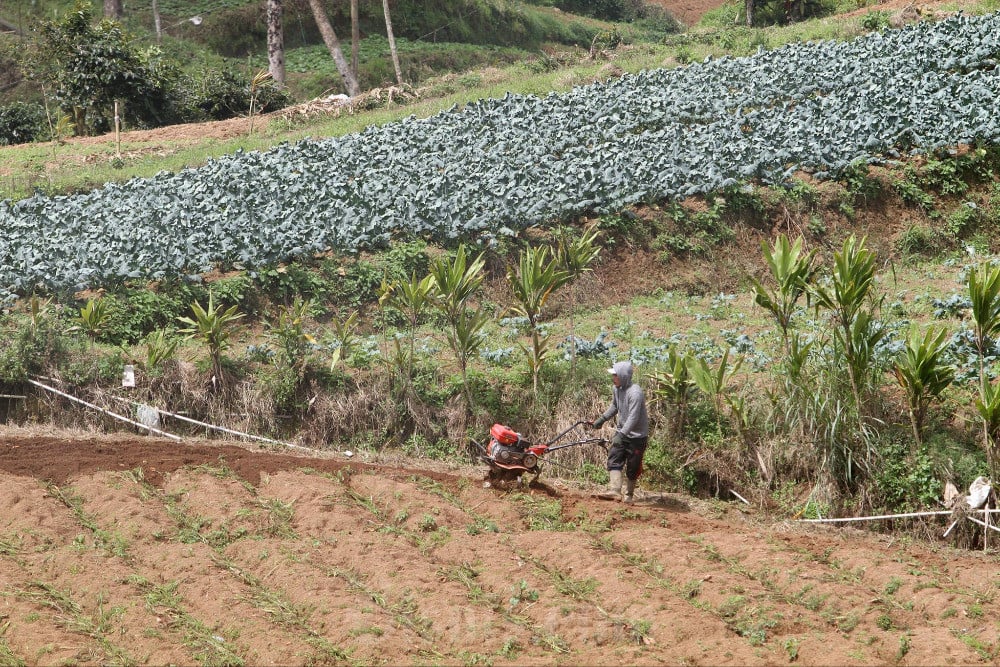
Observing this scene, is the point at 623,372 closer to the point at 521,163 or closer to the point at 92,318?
the point at 92,318

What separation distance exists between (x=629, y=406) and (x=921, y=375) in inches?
99.3

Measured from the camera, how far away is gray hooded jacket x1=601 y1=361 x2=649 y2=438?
9.91m

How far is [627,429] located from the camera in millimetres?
9906

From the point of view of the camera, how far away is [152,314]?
1366 cm

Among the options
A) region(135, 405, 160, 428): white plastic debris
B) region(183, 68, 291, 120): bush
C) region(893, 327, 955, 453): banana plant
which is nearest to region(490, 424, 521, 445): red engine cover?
region(893, 327, 955, 453): banana plant

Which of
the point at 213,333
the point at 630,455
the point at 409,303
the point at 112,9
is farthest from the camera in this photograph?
the point at 112,9

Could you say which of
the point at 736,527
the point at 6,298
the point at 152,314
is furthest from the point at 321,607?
the point at 6,298

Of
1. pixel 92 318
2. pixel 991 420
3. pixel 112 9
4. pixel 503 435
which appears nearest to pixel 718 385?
pixel 503 435

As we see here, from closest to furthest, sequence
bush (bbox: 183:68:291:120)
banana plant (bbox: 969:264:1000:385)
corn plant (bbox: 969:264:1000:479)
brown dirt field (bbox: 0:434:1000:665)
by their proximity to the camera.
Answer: brown dirt field (bbox: 0:434:1000:665)
corn plant (bbox: 969:264:1000:479)
banana plant (bbox: 969:264:1000:385)
bush (bbox: 183:68:291:120)

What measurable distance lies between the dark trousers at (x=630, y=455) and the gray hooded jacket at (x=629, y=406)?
7 cm

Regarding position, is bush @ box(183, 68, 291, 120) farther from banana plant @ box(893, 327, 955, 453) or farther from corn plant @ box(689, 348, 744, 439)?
banana plant @ box(893, 327, 955, 453)

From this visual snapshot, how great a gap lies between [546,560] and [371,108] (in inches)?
682

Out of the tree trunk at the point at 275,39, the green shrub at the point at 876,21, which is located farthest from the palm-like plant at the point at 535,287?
the tree trunk at the point at 275,39

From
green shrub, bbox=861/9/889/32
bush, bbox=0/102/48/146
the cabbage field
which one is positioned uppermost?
green shrub, bbox=861/9/889/32
